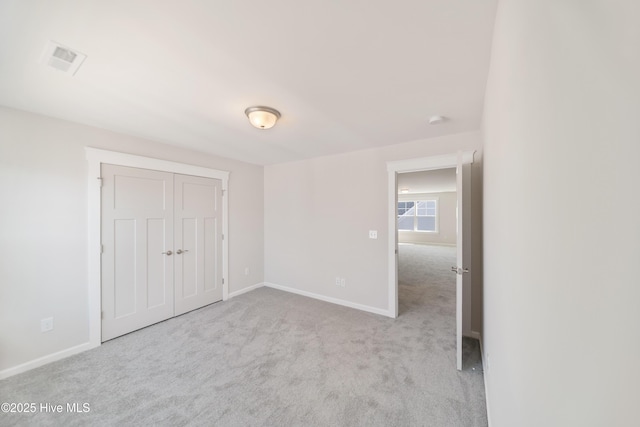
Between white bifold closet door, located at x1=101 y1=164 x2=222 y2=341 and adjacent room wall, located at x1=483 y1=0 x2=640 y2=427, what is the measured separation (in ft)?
12.2

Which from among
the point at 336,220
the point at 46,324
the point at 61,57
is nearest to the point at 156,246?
the point at 46,324

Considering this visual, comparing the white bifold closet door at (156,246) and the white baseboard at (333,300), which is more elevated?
the white bifold closet door at (156,246)

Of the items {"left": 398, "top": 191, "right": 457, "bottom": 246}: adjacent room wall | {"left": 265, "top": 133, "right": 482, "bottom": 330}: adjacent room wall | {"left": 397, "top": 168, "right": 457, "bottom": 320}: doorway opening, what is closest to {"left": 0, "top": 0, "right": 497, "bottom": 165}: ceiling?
{"left": 265, "top": 133, "right": 482, "bottom": 330}: adjacent room wall

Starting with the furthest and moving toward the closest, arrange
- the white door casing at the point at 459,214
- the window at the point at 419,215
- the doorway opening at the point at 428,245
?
1. the window at the point at 419,215
2. the doorway opening at the point at 428,245
3. the white door casing at the point at 459,214

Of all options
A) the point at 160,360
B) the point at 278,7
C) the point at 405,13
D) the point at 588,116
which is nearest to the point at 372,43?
the point at 405,13

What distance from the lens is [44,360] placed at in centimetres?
229

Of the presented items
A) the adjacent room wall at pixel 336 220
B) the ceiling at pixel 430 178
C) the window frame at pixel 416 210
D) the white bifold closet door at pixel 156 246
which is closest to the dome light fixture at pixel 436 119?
the adjacent room wall at pixel 336 220

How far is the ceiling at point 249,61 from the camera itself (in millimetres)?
1195

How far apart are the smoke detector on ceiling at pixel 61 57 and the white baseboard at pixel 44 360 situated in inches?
106

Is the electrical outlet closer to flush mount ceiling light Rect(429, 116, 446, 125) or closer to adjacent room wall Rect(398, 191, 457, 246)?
flush mount ceiling light Rect(429, 116, 446, 125)

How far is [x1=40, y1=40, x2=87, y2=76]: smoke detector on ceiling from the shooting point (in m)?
1.44

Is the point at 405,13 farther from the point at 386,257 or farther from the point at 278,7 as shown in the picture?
the point at 386,257

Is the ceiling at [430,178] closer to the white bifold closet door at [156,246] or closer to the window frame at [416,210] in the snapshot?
the window frame at [416,210]

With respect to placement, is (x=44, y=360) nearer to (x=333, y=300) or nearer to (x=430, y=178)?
(x=333, y=300)
